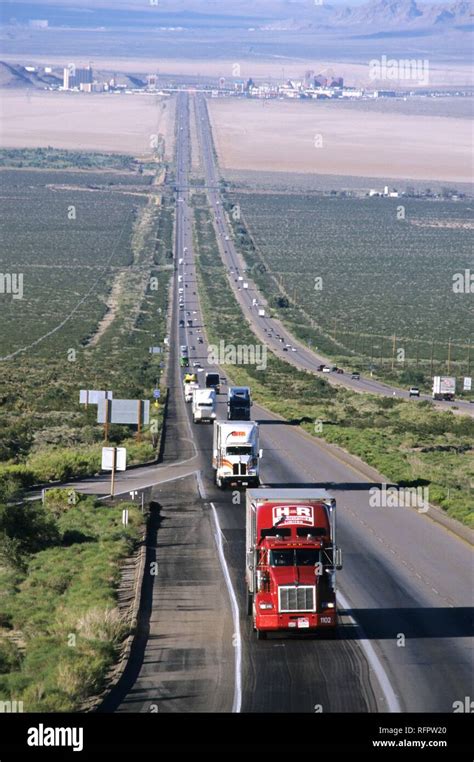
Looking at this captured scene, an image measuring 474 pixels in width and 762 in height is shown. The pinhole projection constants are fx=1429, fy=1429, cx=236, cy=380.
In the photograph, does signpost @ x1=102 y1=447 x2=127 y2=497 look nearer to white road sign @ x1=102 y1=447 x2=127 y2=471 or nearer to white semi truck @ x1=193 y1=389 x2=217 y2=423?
white road sign @ x1=102 y1=447 x2=127 y2=471

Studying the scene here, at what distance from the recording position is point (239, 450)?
4241 centimetres

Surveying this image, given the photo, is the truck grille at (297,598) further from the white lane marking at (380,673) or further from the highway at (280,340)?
the highway at (280,340)

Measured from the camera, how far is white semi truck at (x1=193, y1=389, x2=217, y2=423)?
6175 centimetres

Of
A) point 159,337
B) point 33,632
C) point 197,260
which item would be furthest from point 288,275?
point 33,632

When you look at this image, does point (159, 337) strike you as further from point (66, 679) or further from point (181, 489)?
point (66, 679)

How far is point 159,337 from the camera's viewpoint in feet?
353

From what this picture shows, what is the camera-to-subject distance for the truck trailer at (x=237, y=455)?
42.2 m

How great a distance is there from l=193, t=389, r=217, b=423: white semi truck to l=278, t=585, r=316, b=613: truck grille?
37.6 m

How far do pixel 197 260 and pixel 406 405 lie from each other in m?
94.6

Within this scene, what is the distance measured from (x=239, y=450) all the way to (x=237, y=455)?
160 millimetres

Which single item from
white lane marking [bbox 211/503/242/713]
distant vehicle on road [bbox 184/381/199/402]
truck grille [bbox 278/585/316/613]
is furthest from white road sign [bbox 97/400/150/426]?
truck grille [bbox 278/585/316/613]

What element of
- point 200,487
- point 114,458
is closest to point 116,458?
point 114,458

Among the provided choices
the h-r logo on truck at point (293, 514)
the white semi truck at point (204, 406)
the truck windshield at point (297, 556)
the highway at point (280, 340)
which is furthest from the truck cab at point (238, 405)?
the truck windshield at point (297, 556)
